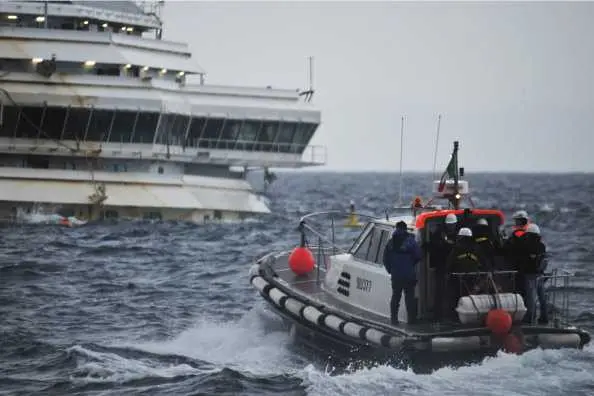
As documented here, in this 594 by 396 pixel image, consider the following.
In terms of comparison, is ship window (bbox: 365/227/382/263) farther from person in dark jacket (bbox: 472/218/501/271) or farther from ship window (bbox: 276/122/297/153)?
ship window (bbox: 276/122/297/153)

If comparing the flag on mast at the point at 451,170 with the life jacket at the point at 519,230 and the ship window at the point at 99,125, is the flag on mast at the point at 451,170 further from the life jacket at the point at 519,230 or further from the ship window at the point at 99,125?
the ship window at the point at 99,125

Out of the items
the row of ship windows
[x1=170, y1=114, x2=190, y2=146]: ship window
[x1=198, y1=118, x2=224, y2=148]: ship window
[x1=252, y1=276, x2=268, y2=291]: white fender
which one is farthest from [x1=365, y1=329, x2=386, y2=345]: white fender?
[x1=198, y1=118, x2=224, y2=148]: ship window

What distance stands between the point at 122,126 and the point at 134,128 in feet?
1.49

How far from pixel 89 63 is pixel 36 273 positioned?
67.9 ft

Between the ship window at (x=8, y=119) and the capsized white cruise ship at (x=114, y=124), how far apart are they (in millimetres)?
42

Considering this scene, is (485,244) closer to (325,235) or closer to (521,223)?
(521,223)

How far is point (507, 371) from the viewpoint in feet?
55.1

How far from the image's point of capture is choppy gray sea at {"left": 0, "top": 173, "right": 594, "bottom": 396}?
1686 cm

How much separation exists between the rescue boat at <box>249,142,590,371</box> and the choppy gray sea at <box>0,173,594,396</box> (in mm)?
259

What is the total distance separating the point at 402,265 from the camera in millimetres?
17594

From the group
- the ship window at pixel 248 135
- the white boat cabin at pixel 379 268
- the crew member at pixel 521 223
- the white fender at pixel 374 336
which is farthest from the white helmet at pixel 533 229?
the ship window at pixel 248 135

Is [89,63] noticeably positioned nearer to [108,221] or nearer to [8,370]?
[108,221]

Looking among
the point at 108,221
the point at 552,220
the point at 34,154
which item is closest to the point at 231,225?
the point at 108,221

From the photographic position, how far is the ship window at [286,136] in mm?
53438
